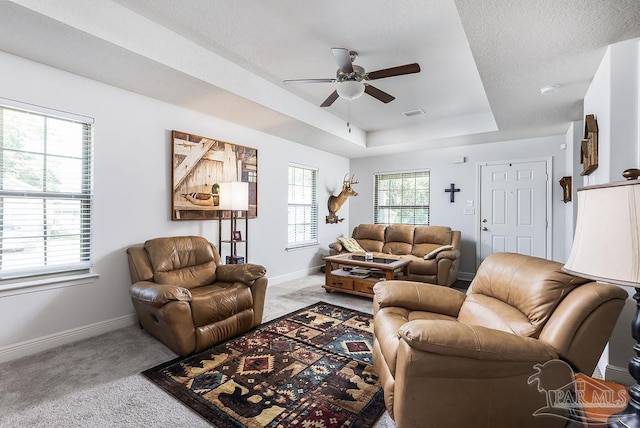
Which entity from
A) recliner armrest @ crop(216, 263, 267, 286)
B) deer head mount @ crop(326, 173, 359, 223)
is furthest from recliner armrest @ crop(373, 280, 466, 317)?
deer head mount @ crop(326, 173, 359, 223)

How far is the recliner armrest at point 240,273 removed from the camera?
3027 mm

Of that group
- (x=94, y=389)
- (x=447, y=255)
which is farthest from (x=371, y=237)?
(x=94, y=389)

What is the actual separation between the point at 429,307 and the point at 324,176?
13.8 feet

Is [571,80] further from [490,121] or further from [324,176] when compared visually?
[324,176]

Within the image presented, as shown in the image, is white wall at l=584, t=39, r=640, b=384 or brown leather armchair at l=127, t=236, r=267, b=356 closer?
white wall at l=584, t=39, r=640, b=384

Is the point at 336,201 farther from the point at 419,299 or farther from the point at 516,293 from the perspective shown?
the point at 516,293

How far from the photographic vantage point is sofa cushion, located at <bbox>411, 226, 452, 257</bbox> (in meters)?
5.22

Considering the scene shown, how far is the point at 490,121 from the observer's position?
4.59m

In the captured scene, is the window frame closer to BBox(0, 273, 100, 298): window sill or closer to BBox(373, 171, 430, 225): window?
BBox(373, 171, 430, 225): window

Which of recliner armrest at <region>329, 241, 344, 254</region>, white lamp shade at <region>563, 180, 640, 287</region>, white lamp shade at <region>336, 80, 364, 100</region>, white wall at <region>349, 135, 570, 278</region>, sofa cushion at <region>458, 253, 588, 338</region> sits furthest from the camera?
recliner armrest at <region>329, 241, 344, 254</region>

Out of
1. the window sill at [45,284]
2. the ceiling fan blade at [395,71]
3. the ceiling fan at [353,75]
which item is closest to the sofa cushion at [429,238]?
the ceiling fan at [353,75]

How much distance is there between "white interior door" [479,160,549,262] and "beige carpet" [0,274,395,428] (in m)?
4.49

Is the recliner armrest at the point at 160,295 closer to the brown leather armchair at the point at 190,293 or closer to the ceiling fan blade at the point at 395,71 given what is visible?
the brown leather armchair at the point at 190,293

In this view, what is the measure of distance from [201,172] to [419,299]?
298cm
